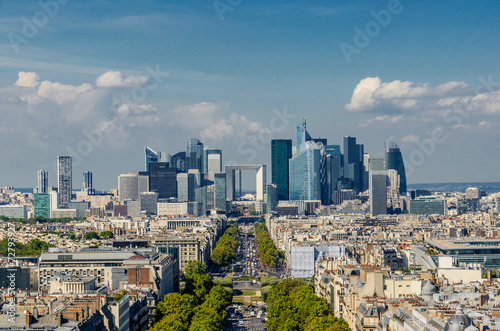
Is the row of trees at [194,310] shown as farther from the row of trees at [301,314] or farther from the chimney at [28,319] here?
the chimney at [28,319]

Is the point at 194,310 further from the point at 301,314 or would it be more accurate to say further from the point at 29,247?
the point at 29,247

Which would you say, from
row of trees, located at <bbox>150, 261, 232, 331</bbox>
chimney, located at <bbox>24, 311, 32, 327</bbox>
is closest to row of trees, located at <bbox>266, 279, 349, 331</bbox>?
row of trees, located at <bbox>150, 261, 232, 331</bbox>

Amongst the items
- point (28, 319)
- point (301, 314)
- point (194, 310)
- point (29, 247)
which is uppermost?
point (28, 319)

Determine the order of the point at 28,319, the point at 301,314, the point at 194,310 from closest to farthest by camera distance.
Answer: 1. the point at 28,319
2. the point at 301,314
3. the point at 194,310

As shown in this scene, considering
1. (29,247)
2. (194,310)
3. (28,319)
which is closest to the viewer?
(28,319)

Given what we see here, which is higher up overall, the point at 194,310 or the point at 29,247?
the point at 29,247

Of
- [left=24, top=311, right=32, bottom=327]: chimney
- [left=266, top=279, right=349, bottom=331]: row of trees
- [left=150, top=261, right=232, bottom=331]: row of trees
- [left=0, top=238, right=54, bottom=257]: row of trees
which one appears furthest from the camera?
[left=0, top=238, right=54, bottom=257]: row of trees

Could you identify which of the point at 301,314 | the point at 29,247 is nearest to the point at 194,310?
the point at 301,314

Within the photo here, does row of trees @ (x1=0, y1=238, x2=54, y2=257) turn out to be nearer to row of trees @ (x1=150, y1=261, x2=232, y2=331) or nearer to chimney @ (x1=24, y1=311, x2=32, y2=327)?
row of trees @ (x1=150, y1=261, x2=232, y2=331)
